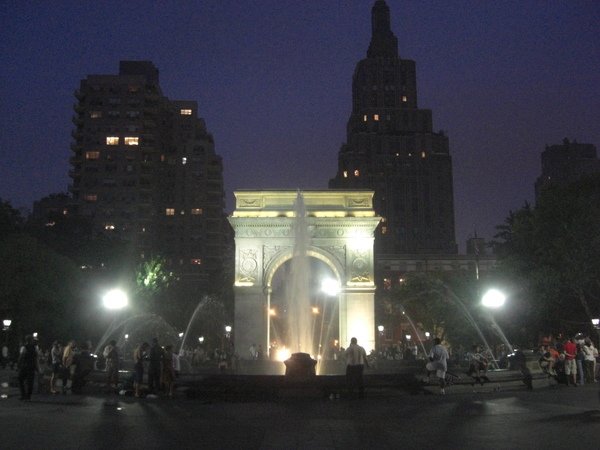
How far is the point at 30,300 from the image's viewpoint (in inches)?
1583

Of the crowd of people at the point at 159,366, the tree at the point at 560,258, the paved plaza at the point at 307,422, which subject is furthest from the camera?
the tree at the point at 560,258

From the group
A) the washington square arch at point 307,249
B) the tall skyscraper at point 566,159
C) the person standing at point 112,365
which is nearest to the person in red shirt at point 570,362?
the person standing at point 112,365

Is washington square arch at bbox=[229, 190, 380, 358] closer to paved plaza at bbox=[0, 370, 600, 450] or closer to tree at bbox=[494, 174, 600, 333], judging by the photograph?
tree at bbox=[494, 174, 600, 333]

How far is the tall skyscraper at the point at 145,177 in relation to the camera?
95.3 m

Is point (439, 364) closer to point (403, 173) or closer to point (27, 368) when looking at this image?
point (27, 368)

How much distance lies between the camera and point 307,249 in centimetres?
4106

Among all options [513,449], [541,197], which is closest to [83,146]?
[541,197]

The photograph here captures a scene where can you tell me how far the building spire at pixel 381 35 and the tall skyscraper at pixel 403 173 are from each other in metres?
13.2

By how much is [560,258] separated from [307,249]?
14.8 meters

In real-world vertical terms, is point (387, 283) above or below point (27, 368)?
above

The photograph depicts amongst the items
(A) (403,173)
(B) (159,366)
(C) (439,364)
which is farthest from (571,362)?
(A) (403,173)

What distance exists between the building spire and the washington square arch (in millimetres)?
89465

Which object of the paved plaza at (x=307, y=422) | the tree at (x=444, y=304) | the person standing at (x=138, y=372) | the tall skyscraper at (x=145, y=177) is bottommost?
the paved plaza at (x=307, y=422)

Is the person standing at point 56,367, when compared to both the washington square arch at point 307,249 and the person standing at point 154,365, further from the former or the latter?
the washington square arch at point 307,249
